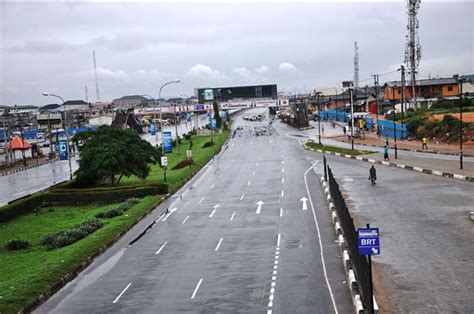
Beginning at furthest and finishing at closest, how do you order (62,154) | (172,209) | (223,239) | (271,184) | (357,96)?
(357,96), (62,154), (271,184), (172,209), (223,239)

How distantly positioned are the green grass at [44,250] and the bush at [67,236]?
46 centimetres

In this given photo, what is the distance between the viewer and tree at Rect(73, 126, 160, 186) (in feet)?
158

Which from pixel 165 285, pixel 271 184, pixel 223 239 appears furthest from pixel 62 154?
pixel 165 285

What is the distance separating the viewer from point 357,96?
17712cm

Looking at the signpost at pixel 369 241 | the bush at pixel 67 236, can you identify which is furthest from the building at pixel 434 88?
the signpost at pixel 369 241

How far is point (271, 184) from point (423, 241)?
24.8m

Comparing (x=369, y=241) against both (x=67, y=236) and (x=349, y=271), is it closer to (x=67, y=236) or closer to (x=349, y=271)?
(x=349, y=271)

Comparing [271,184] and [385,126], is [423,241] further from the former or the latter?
[385,126]

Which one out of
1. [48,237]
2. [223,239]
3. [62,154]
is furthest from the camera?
[62,154]

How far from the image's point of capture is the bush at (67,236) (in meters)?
30.7

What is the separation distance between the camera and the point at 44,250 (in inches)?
1193

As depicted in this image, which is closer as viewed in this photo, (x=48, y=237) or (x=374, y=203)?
(x=48, y=237)

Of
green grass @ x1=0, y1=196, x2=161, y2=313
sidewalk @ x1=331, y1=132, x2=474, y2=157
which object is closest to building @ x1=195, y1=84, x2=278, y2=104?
sidewalk @ x1=331, y1=132, x2=474, y2=157

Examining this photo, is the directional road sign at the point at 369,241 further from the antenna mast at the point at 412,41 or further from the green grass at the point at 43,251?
the antenna mast at the point at 412,41
